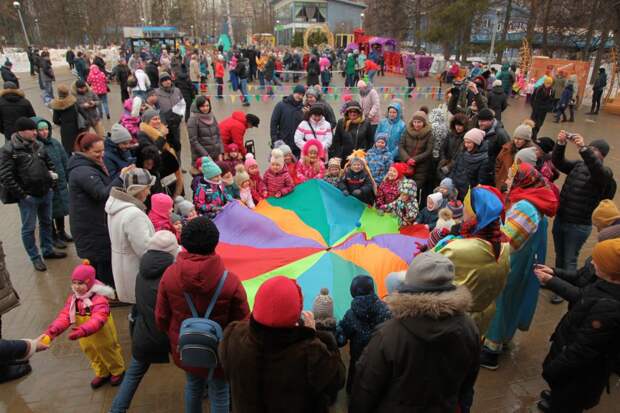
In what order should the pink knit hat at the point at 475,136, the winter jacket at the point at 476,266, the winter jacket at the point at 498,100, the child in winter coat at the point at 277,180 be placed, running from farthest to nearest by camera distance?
the winter jacket at the point at 498,100 < the child in winter coat at the point at 277,180 < the pink knit hat at the point at 475,136 < the winter jacket at the point at 476,266

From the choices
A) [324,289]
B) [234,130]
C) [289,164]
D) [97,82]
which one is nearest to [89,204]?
[324,289]

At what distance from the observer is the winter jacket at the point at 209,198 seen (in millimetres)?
5348

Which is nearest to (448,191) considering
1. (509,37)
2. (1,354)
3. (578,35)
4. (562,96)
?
(1,354)

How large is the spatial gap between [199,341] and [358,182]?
3.63m

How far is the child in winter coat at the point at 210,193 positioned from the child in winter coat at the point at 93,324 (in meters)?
1.97

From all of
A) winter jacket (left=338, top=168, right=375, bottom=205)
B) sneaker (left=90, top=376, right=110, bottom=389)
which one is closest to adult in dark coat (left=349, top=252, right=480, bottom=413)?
sneaker (left=90, top=376, right=110, bottom=389)

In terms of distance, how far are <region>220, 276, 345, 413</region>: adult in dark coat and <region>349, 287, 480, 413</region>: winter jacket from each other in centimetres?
24

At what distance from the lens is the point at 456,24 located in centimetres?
2761

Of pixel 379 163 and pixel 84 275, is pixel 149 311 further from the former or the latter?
pixel 379 163

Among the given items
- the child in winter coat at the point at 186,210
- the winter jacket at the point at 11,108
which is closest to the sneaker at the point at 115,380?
the child in winter coat at the point at 186,210

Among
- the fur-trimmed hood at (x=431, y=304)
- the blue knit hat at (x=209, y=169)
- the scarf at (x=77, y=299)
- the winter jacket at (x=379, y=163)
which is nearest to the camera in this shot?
the fur-trimmed hood at (x=431, y=304)

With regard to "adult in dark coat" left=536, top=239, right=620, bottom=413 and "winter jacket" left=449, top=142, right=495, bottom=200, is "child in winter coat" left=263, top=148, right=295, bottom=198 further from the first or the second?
"adult in dark coat" left=536, top=239, right=620, bottom=413

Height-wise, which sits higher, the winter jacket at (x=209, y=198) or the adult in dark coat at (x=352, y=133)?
the adult in dark coat at (x=352, y=133)

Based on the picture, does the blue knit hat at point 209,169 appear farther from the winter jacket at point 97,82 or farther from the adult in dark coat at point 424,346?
the winter jacket at point 97,82
